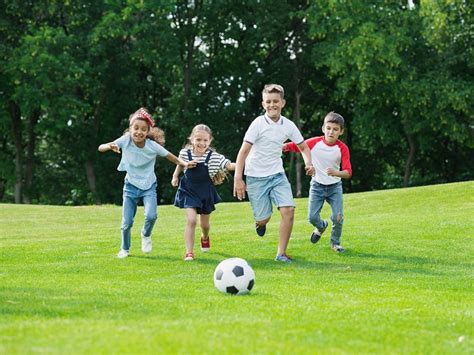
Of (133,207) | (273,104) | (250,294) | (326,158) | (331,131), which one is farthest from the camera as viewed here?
(326,158)

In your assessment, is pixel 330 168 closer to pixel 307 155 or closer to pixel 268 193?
pixel 307 155

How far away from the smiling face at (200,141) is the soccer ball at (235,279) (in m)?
3.79

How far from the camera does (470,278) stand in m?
9.60

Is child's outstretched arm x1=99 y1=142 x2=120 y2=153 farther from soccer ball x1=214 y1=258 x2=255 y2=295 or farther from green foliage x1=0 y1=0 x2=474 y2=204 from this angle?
green foliage x1=0 y1=0 x2=474 y2=204

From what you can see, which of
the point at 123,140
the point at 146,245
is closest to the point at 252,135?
the point at 123,140

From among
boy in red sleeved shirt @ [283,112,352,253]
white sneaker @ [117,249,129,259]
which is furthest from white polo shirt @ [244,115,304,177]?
white sneaker @ [117,249,129,259]

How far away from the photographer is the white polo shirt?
35.7ft

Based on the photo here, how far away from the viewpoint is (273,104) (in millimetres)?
10758

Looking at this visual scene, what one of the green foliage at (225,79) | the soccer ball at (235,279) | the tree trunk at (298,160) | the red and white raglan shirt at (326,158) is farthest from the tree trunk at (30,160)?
the soccer ball at (235,279)

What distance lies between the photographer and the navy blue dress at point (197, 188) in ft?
37.3

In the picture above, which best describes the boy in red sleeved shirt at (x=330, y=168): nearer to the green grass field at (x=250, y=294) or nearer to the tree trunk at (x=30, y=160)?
the green grass field at (x=250, y=294)

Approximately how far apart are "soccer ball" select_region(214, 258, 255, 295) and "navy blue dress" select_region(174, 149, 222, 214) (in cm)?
361

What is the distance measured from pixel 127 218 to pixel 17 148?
92.7 feet

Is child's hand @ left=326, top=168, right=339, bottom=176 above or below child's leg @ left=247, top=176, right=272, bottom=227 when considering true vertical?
above
